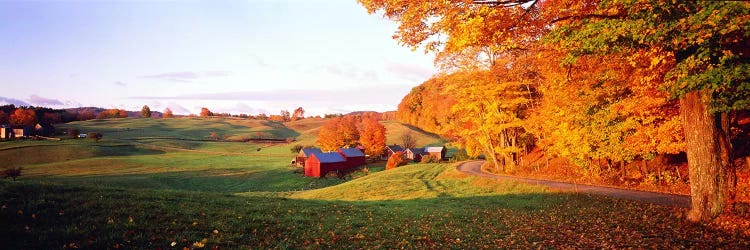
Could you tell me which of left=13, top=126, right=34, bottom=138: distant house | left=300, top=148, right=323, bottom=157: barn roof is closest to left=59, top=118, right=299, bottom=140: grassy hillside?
left=13, top=126, right=34, bottom=138: distant house

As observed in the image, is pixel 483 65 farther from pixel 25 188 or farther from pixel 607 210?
pixel 25 188

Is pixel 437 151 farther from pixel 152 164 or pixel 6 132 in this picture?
pixel 6 132

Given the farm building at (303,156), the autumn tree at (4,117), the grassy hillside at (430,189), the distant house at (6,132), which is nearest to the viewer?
the grassy hillside at (430,189)

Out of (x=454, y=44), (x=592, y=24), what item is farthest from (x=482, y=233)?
(x=592, y=24)

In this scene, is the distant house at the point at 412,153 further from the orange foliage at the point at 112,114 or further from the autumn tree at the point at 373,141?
the orange foliage at the point at 112,114

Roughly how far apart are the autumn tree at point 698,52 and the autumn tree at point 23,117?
489 ft

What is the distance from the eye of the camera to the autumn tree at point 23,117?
4451 inches

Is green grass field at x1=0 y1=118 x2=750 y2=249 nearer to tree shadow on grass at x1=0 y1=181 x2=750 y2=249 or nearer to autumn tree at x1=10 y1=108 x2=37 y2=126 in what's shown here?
tree shadow on grass at x1=0 y1=181 x2=750 y2=249

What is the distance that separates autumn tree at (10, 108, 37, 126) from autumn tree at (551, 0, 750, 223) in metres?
149

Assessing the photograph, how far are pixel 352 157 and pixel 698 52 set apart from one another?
61038 mm

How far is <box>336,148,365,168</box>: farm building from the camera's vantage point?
6669cm

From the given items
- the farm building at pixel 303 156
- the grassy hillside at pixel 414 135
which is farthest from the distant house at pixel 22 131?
the grassy hillside at pixel 414 135

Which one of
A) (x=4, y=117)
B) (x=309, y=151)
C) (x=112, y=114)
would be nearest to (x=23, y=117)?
(x=4, y=117)

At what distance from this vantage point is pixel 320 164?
57.8 m
